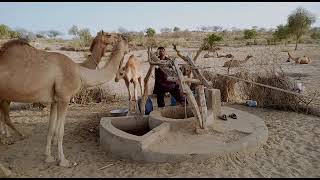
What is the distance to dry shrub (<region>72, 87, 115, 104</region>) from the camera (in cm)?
1242

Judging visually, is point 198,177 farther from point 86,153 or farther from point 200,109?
point 86,153

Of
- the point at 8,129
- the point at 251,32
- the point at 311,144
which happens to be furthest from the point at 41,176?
the point at 251,32

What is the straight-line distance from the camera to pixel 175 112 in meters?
8.95

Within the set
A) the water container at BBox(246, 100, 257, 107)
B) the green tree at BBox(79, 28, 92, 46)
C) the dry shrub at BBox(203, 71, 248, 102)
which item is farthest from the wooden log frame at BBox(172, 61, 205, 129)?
the green tree at BBox(79, 28, 92, 46)

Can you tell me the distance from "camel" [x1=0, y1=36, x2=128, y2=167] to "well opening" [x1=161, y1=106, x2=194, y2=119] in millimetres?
2268

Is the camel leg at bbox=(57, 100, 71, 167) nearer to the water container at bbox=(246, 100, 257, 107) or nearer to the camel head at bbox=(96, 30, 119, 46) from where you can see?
the camel head at bbox=(96, 30, 119, 46)

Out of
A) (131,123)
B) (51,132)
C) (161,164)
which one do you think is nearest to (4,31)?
(131,123)

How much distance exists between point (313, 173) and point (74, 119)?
6.24 metres

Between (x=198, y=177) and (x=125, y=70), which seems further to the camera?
(x=125, y=70)

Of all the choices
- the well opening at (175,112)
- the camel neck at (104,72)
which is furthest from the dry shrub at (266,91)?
the camel neck at (104,72)

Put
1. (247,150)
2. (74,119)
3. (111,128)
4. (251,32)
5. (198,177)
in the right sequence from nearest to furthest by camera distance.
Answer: (198,177), (247,150), (111,128), (74,119), (251,32)

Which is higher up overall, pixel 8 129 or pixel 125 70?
pixel 125 70

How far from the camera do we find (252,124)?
27.2 ft

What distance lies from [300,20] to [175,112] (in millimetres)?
28378
